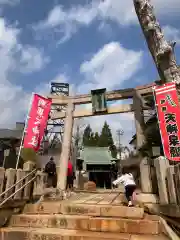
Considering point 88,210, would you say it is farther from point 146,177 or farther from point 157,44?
point 157,44

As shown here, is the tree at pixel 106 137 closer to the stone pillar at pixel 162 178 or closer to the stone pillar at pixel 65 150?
the stone pillar at pixel 65 150

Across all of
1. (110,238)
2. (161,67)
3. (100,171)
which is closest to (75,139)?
(100,171)

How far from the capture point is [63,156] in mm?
12391

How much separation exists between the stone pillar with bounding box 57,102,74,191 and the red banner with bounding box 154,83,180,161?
6.17 metres

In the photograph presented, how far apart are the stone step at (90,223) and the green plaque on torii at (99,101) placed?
8192 millimetres

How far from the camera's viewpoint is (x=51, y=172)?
1085 cm

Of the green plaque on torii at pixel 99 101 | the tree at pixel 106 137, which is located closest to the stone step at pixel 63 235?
the green plaque on torii at pixel 99 101

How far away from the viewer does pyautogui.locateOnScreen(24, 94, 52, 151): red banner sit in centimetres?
1039

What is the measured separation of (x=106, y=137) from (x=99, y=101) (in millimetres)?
35063

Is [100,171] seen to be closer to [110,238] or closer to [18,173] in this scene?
[18,173]

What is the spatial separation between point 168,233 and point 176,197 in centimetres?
77

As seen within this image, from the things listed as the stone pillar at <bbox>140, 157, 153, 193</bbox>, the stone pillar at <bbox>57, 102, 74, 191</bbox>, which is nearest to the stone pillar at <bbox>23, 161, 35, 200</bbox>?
the stone pillar at <bbox>140, 157, 153, 193</bbox>

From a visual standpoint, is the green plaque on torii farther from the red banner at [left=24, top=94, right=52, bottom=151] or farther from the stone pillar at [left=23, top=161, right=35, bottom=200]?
the stone pillar at [left=23, top=161, right=35, bottom=200]

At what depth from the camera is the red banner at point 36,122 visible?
10.4m
